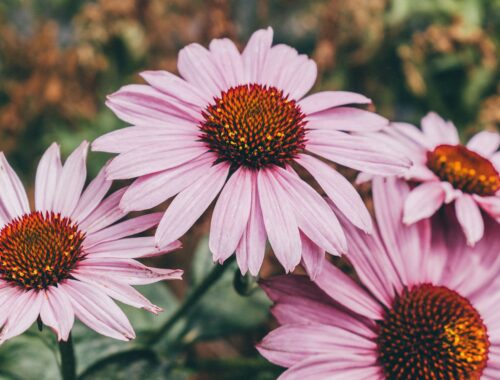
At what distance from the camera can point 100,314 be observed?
583 mm

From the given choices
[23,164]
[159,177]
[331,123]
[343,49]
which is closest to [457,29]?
[343,49]

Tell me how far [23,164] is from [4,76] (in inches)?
11.7

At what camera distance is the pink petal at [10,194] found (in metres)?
0.71

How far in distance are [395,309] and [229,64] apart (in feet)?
1.33

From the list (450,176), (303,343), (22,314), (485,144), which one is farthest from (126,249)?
(485,144)

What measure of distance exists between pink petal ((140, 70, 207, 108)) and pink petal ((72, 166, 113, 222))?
13 centimetres

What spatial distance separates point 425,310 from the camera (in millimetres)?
737

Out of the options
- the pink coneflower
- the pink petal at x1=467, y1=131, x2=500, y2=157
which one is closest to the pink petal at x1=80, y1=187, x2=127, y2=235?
the pink coneflower

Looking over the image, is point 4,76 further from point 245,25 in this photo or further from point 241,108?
point 241,108

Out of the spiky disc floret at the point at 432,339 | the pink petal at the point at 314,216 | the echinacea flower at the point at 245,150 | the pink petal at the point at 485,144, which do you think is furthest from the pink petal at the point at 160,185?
the pink petal at the point at 485,144

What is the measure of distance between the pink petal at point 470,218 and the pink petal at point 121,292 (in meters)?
0.41

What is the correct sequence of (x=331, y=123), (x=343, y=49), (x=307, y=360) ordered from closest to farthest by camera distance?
1. (x=307, y=360)
2. (x=331, y=123)
3. (x=343, y=49)

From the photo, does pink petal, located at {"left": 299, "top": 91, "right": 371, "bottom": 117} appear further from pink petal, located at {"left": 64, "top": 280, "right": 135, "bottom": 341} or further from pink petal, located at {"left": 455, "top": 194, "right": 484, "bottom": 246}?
pink petal, located at {"left": 64, "top": 280, "right": 135, "bottom": 341}

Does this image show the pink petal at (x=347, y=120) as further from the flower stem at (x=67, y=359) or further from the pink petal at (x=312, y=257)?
the flower stem at (x=67, y=359)
